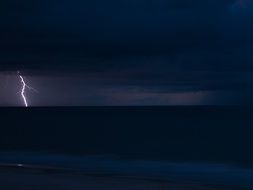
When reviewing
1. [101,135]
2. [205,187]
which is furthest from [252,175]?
[101,135]

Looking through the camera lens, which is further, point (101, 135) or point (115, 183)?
point (101, 135)

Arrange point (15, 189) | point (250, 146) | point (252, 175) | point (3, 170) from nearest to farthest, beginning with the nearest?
point (15, 189), point (3, 170), point (252, 175), point (250, 146)

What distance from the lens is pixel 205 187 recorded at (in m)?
15.3

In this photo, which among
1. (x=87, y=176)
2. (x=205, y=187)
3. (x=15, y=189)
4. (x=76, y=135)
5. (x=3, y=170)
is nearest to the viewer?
(x=15, y=189)

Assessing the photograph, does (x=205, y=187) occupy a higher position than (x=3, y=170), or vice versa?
(x=3, y=170)

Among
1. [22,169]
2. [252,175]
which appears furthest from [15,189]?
[252,175]

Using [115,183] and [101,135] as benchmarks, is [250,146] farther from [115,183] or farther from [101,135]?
[115,183]

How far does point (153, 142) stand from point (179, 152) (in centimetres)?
987

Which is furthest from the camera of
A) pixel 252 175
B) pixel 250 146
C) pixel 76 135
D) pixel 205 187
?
pixel 76 135

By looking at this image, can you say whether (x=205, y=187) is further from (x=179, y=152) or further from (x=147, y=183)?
(x=179, y=152)

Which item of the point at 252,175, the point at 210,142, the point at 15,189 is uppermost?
the point at 210,142

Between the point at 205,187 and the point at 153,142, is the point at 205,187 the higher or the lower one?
the lower one

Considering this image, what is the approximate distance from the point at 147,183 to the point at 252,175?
27.4 ft

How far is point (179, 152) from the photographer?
1594 inches
